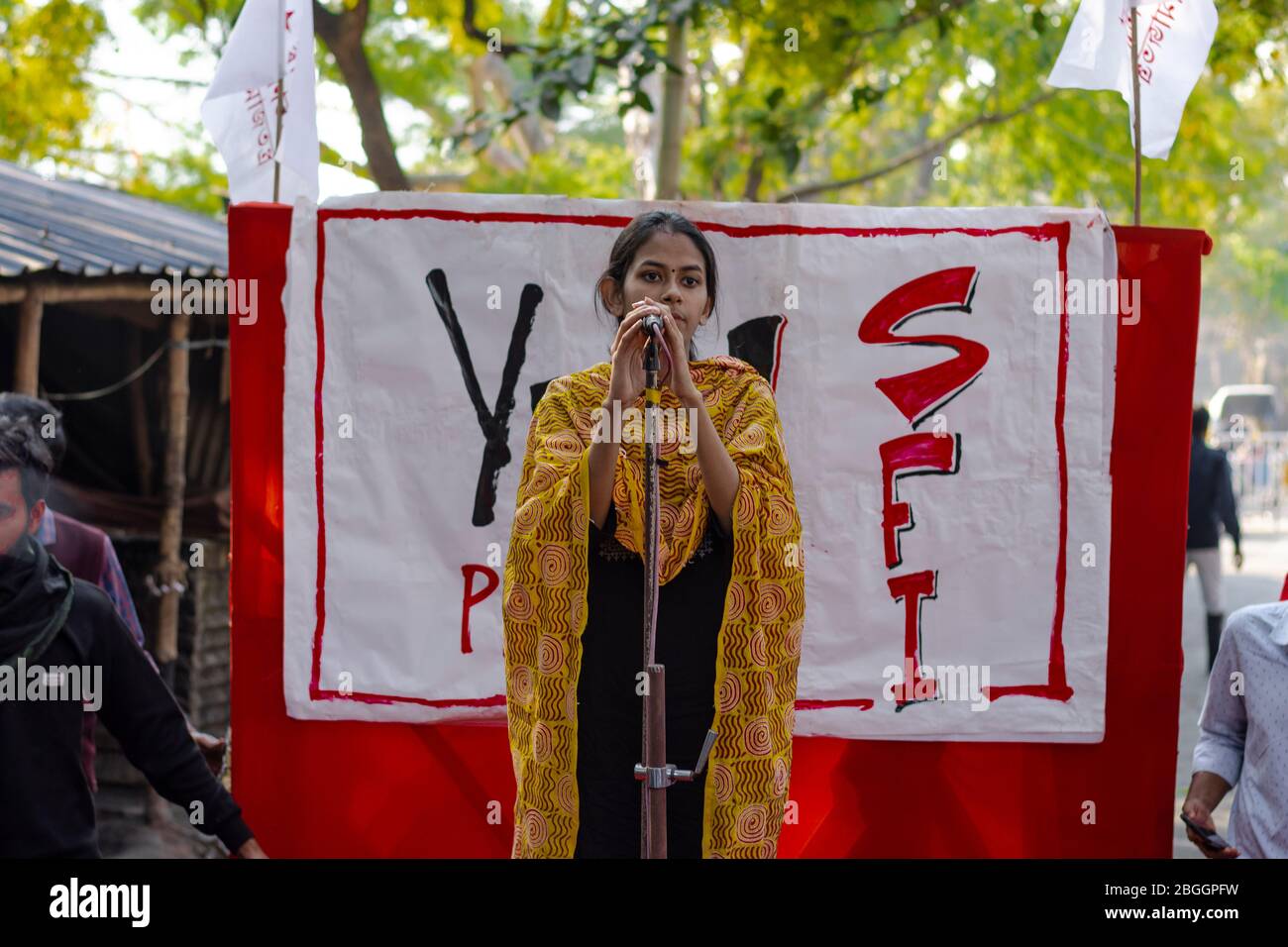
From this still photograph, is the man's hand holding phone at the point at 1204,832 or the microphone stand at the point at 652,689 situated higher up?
the microphone stand at the point at 652,689

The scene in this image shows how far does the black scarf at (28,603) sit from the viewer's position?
2.47 metres

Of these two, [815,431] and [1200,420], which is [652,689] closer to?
[815,431]

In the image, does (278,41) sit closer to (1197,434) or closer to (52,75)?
(1197,434)

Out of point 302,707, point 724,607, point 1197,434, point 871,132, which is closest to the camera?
point 724,607

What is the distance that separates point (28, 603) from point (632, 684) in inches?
43.7

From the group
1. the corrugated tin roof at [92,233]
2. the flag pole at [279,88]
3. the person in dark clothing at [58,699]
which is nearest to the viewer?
the person in dark clothing at [58,699]

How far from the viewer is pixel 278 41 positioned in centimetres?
394

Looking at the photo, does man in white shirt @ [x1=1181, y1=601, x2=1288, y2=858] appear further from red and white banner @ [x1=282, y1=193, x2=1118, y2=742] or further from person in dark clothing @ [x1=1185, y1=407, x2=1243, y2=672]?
person in dark clothing @ [x1=1185, y1=407, x2=1243, y2=672]

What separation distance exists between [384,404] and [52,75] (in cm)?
950

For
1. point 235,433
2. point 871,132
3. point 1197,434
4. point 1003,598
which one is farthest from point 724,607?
point 871,132

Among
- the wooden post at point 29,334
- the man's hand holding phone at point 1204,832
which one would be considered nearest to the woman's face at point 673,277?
the man's hand holding phone at point 1204,832

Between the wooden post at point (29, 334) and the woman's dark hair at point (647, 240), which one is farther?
the wooden post at point (29, 334)

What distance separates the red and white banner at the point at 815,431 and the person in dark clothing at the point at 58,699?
3.78 feet

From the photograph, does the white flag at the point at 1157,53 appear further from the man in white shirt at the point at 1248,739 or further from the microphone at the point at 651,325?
the microphone at the point at 651,325
